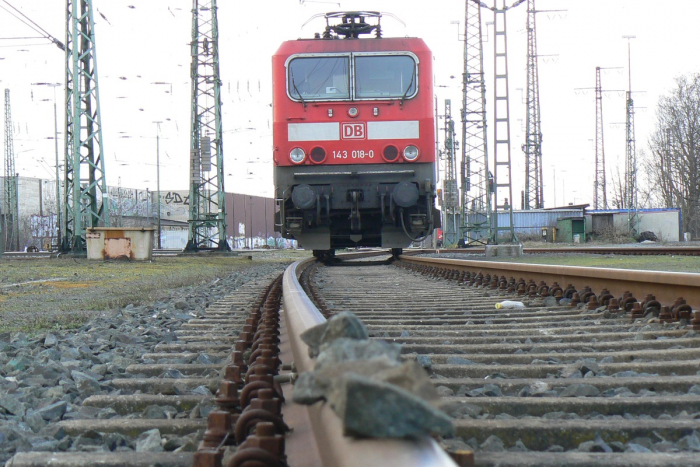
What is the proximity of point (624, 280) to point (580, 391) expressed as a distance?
2.84 metres

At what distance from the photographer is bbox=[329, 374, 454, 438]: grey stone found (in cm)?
84

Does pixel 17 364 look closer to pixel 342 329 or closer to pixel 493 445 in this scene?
pixel 493 445

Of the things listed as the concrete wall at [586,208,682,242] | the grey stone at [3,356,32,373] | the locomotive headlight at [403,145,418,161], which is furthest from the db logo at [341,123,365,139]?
the concrete wall at [586,208,682,242]

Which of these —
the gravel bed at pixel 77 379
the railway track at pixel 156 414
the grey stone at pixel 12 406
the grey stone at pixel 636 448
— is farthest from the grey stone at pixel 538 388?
the grey stone at pixel 12 406

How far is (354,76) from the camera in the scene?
34.3 feet

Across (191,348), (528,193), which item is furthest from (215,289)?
(528,193)

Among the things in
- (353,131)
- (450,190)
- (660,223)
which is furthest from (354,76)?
(660,223)

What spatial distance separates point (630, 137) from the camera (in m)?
37.3

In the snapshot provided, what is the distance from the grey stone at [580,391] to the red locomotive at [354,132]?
7.69 m

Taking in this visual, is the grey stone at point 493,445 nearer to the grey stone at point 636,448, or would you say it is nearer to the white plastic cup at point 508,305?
the grey stone at point 636,448

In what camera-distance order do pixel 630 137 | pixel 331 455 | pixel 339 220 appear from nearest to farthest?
pixel 331 455
pixel 339 220
pixel 630 137

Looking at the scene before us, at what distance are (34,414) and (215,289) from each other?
577 centimetres

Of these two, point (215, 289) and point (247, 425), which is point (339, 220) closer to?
point (215, 289)

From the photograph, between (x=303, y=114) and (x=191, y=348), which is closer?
(x=191, y=348)
